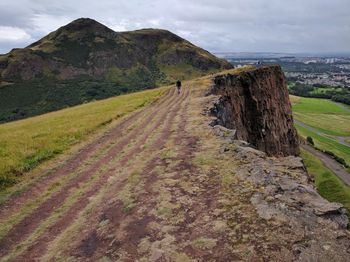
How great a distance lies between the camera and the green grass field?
252ft

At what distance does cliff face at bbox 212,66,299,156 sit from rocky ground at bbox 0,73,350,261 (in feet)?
117

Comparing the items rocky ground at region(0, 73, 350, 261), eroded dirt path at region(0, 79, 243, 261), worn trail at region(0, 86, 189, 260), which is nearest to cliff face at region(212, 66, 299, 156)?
worn trail at region(0, 86, 189, 260)

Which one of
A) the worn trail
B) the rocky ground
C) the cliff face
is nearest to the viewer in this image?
the rocky ground

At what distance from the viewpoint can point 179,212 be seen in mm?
15547

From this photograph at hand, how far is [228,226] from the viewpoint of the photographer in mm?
13852

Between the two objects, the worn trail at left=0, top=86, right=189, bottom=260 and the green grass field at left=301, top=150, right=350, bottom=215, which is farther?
the green grass field at left=301, top=150, right=350, bottom=215

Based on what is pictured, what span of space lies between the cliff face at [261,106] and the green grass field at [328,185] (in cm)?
1055

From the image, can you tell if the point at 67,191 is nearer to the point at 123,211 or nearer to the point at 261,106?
the point at 123,211

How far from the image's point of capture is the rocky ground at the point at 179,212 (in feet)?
41.5

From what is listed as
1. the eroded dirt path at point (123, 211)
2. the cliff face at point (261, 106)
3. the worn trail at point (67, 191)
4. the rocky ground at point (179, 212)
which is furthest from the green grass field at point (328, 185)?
the eroded dirt path at point (123, 211)

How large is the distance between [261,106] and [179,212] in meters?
60.2

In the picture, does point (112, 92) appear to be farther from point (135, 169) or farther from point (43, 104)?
point (135, 169)

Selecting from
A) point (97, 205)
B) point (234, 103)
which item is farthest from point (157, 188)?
point (234, 103)

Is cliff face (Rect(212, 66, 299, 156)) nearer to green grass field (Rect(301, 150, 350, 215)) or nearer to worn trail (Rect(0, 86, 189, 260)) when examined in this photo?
green grass field (Rect(301, 150, 350, 215))
